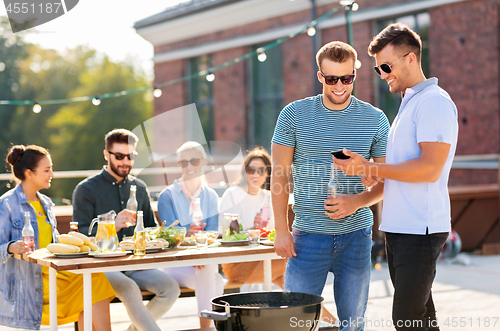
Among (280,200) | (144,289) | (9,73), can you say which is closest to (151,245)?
(144,289)

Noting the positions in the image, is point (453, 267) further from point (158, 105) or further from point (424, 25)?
point (158, 105)

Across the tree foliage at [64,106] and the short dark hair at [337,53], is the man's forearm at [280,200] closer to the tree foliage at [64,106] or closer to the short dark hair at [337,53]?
the short dark hair at [337,53]

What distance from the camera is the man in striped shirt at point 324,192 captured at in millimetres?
2490

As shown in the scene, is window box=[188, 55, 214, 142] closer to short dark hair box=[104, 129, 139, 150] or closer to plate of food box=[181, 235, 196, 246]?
short dark hair box=[104, 129, 139, 150]

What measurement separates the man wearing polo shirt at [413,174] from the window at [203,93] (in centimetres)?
1203

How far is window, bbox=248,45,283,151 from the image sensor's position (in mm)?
12867

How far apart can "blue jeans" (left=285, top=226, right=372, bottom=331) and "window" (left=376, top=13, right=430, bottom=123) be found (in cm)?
858

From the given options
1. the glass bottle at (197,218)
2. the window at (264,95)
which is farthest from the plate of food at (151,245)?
the window at (264,95)

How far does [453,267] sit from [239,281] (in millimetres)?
3748

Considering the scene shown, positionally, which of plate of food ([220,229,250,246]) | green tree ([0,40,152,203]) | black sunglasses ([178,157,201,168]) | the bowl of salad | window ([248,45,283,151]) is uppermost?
green tree ([0,40,152,203])

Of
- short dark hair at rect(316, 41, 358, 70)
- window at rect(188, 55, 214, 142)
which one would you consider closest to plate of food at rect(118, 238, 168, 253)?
short dark hair at rect(316, 41, 358, 70)

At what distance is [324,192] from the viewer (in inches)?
98.8

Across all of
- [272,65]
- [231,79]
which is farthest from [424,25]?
[231,79]

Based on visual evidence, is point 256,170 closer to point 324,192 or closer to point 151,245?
point 151,245
